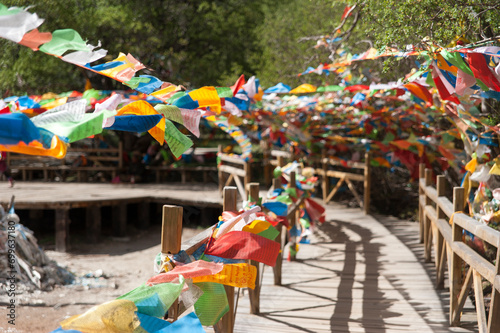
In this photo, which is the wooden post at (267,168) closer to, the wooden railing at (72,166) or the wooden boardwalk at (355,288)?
the wooden boardwalk at (355,288)

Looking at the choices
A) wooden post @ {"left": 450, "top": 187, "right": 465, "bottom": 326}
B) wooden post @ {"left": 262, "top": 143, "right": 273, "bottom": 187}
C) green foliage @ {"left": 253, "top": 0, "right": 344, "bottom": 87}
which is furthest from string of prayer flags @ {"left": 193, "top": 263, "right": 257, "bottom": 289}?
wooden post @ {"left": 262, "top": 143, "right": 273, "bottom": 187}

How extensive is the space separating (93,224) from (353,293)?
8.04 meters

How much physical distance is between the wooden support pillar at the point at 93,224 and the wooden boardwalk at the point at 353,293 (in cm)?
578

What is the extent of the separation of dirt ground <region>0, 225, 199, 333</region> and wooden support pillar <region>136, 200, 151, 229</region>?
8.5 inches

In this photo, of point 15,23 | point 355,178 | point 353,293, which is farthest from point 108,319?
point 355,178

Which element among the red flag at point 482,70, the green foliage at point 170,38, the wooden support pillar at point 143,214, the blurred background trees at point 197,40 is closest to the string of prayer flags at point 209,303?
the red flag at point 482,70

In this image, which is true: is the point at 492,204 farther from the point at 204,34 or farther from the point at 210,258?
the point at 204,34

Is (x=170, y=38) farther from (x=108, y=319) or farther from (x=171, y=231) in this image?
(x=108, y=319)

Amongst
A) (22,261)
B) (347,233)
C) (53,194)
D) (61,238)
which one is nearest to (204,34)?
(53,194)

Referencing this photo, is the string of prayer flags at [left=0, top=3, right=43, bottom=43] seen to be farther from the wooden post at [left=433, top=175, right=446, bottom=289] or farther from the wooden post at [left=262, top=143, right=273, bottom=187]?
the wooden post at [left=262, top=143, right=273, bottom=187]

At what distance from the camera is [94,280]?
305 inches

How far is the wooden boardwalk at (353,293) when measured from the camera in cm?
436

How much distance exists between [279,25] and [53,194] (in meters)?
7.21

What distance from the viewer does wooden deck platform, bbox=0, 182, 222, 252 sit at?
1079cm
